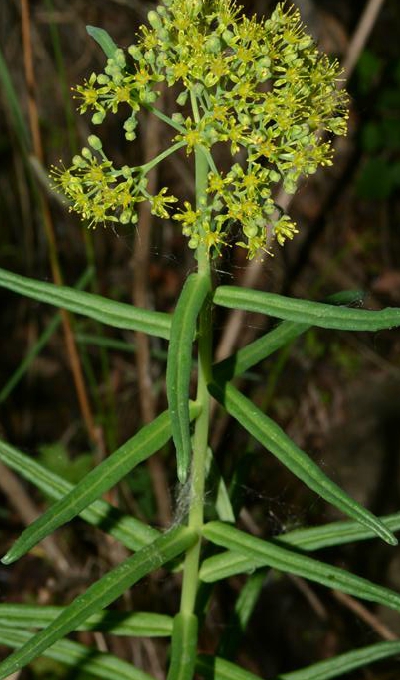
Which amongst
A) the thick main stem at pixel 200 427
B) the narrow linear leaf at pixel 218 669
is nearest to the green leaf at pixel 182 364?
the thick main stem at pixel 200 427

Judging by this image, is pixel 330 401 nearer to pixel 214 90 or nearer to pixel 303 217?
pixel 303 217

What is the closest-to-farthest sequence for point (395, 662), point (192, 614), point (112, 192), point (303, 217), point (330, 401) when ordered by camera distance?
1. point (112, 192)
2. point (192, 614)
3. point (395, 662)
4. point (330, 401)
5. point (303, 217)

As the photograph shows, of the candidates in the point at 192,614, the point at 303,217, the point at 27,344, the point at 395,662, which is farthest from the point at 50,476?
the point at 303,217

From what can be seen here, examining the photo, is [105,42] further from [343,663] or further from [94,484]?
[343,663]

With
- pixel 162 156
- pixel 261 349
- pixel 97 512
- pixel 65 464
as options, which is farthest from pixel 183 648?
pixel 65 464

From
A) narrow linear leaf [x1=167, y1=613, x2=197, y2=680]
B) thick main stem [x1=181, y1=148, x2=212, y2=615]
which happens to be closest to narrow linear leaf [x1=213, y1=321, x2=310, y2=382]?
thick main stem [x1=181, y1=148, x2=212, y2=615]

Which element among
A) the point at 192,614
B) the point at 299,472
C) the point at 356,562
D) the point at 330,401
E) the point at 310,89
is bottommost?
the point at 192,614

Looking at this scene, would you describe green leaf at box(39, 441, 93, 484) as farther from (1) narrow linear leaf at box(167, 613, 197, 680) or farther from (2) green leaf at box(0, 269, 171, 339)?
Answer: (2) green leaf at box(0, 269, 171, 339)

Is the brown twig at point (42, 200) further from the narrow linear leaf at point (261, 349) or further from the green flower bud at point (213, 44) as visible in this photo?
the green flower bud at point (213, 44)
